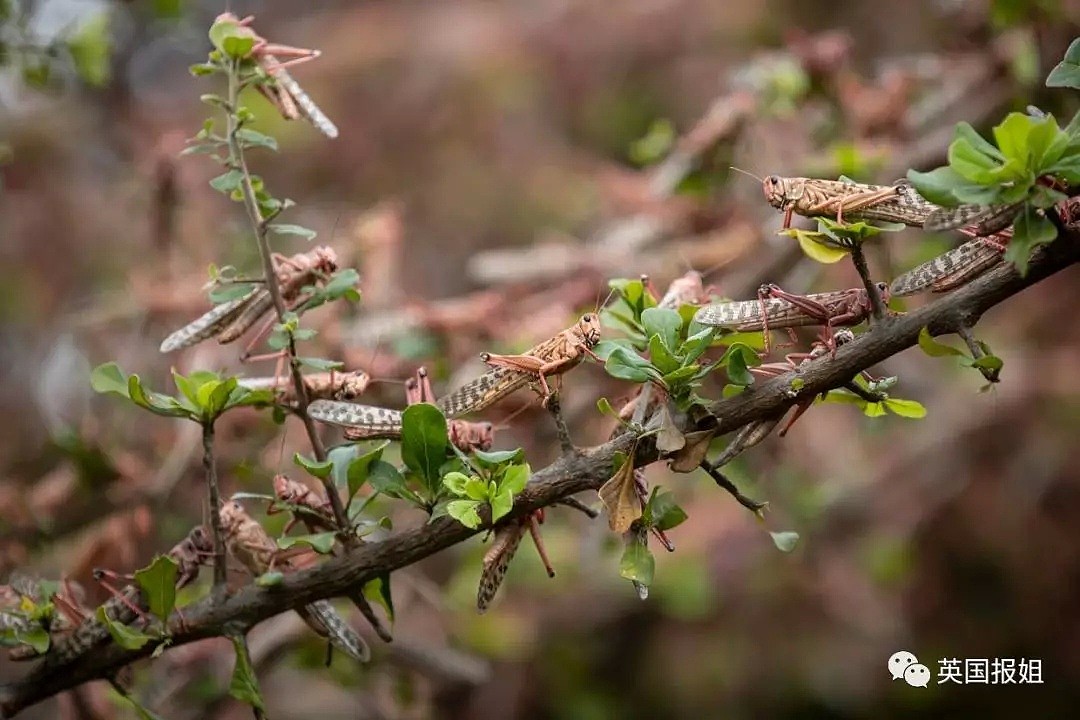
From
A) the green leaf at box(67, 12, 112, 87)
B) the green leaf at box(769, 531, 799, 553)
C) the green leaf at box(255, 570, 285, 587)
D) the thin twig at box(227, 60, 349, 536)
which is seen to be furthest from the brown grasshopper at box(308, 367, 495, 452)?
the green leaf at box(67, 12, 112, 87)

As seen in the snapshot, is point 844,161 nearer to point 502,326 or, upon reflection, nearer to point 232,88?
point 502,326

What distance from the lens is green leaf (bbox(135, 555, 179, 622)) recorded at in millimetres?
722

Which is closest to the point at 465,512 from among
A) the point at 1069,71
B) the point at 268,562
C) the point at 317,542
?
the point at 317,542

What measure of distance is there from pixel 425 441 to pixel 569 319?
76 centimetres

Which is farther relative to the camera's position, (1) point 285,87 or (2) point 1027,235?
(1) point 285,87

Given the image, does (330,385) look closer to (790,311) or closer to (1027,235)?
(790,311)

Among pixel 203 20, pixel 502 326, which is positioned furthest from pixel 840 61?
pixel 203 20

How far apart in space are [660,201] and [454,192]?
1636 millimetres

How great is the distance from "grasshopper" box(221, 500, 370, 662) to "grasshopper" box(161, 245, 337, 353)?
14 cm

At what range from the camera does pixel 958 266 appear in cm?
66

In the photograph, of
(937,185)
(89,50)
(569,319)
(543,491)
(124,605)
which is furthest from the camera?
(569,319)

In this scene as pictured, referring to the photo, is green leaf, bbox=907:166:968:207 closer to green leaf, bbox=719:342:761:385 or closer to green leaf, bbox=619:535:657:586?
green leaf, bbox=719:342:761:385

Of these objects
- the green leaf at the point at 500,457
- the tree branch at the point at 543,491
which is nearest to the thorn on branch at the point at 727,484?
the tree branch at the point at 543,491

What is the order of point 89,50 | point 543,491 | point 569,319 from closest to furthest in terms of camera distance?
point 543,491
point 89,50
point 569,319
